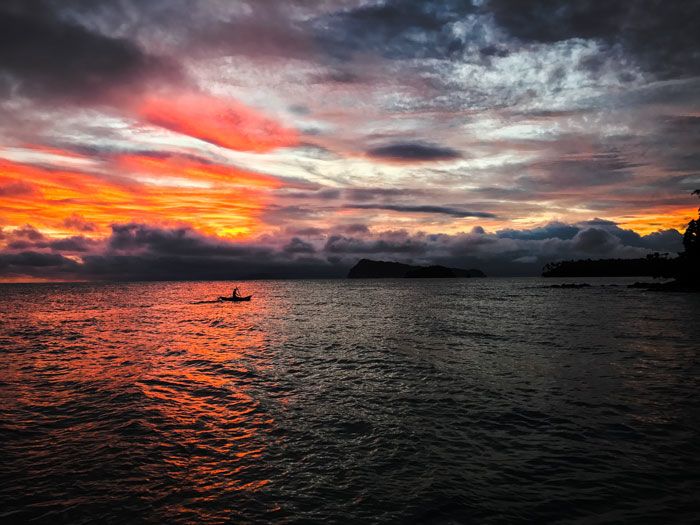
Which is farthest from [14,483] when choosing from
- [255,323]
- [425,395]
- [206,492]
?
[255,323]

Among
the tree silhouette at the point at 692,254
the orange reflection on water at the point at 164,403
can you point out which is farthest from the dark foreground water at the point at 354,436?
the tree silhouette at the point at 692,254

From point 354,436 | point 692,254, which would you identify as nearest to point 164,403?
point 354,436

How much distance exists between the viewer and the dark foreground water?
37.9ft

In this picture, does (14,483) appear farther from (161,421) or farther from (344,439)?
(344,439)

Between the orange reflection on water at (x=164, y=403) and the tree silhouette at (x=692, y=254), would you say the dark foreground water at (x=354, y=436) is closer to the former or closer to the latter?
the orange reflection on water at (x=164, y=403)

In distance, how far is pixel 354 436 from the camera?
17000 mm

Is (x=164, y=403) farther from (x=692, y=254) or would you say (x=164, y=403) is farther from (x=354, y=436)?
(x=692, y=254)

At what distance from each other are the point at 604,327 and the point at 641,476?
45.7 m

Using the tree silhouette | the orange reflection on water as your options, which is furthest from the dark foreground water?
the tree silhouette

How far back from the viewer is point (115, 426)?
1853cm

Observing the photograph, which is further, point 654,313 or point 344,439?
point 654,313

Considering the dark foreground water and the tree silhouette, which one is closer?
the dark foreground water

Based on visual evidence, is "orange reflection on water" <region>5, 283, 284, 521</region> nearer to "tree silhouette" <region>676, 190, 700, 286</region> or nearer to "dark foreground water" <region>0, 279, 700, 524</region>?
"dark foreground water" <region>0, 279, 700, 524</region>

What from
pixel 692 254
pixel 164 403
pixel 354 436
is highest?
pixel 692 254
